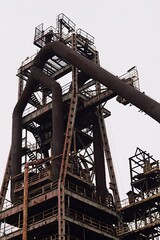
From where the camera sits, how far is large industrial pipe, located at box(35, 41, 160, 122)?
188 feet

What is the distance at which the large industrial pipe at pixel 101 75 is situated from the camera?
57.3 m

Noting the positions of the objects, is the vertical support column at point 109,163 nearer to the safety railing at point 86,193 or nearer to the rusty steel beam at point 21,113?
the safety railing at point 86,193

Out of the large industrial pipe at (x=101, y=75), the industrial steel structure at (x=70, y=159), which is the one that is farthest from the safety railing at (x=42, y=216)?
the large industrial pipe at (x=101, y=75)

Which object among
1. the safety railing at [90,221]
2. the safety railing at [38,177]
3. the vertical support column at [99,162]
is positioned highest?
the vertical support column at [99,162]

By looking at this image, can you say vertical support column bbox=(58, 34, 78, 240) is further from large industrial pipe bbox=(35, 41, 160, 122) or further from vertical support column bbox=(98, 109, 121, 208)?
vertical support column bbox=(98, 109, 121, 208)

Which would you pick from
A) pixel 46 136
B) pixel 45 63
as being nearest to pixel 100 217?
pixel 46 136

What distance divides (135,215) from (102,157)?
810cm

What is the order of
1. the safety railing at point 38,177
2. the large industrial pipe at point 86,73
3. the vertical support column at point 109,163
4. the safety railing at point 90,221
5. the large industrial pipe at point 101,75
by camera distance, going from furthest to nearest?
the vertical support column at point 109,163 → the safety railing at point 38,177 → the safety railing at point 90,221 → the large industrial pipe at point 86,73 → the large industrial pipe at point 101,75

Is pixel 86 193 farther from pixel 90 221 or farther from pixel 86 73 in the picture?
pixel 86 73

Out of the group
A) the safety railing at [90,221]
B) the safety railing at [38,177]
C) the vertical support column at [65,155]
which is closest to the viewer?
the vertical support column at [65,155]

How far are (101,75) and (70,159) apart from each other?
9.51 m

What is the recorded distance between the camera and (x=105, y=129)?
2771 inches

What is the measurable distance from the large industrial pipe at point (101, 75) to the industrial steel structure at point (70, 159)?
98mm

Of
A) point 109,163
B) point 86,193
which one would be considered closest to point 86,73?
point 109,163
